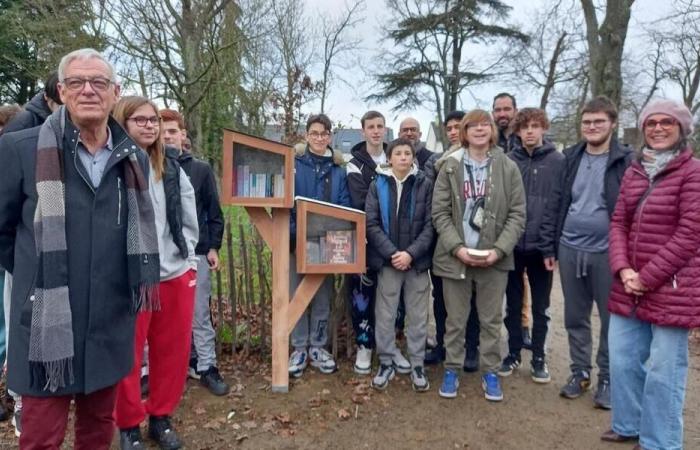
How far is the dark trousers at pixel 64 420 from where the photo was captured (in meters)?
2.27

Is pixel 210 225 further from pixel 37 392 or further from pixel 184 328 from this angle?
pixel 37 392

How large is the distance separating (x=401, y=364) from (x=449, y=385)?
1.72 feet

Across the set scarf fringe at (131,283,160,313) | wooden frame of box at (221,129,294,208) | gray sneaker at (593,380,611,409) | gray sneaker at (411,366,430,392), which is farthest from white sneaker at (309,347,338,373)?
scarf fringe at (131,283,160,313)

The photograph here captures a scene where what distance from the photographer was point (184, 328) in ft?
11.0

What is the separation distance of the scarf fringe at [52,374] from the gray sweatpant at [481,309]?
2.87m

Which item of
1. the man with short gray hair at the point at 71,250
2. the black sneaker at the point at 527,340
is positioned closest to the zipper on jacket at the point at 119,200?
the man with short gray hair at the point at 71,250

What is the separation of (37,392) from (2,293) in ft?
7.01

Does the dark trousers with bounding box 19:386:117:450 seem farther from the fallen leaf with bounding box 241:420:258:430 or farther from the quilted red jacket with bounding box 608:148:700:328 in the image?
the quilted red jacket with bounding box 608:148:700:328

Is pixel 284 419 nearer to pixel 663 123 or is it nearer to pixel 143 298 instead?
pixel 143 298

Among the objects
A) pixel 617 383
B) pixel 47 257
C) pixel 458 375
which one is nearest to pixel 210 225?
pixel 47 257

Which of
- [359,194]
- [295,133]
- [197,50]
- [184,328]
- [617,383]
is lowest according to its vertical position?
[617,383]

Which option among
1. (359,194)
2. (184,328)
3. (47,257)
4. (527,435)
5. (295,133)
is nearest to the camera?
(47,257)

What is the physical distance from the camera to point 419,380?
437cm

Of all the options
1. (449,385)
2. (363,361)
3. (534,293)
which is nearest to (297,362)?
(363,361)
